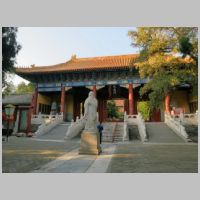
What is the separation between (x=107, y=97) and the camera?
23.7 m

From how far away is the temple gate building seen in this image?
791 inches

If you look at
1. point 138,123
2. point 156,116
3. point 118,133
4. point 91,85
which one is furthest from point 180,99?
point 118,133

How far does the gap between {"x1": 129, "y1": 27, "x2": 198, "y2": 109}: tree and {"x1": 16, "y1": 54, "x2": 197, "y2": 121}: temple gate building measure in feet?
21.7

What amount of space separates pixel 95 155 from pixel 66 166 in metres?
2.26

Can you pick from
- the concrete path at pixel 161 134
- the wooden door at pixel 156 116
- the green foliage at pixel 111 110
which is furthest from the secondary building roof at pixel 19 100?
the green foliage at pixel 111 110

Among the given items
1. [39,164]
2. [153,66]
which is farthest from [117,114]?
[39,164]

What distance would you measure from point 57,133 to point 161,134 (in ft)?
25.0

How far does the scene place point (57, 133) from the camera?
643 inches

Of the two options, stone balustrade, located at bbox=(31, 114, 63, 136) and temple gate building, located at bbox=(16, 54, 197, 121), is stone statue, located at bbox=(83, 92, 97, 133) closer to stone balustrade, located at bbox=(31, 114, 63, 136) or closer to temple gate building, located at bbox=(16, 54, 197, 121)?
stone balustrade, located at bbox=(31, 114, 63, 136)

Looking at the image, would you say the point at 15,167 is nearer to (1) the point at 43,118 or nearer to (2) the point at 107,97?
(1) the point at 43,118

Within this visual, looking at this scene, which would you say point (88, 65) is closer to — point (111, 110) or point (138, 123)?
point (138, 123)

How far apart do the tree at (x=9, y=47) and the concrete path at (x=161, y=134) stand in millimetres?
9037

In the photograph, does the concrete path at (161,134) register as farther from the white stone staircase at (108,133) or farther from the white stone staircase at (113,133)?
the white stone staircase at (108,133)

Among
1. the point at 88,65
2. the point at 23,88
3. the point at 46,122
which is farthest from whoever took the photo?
the point at 23,88
